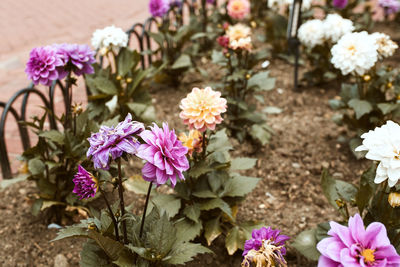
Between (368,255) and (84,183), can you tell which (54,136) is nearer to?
(84,183)

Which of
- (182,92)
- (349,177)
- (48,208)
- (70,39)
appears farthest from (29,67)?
(70,39)

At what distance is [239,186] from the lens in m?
2.34

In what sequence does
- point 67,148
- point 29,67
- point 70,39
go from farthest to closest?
point 70,39 < point 67,148 < point 29,67

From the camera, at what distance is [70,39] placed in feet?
19.1

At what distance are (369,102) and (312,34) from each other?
0.94 m

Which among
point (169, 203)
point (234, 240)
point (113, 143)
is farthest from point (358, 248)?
point (169, 203)

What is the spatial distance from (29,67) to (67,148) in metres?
0.45

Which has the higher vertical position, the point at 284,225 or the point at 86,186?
the point at 86,186

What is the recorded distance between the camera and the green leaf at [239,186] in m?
2.30

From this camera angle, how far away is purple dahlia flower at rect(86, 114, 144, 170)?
4.69 feet

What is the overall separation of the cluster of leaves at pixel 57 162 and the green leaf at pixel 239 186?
0.75m

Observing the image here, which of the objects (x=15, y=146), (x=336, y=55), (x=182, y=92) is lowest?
(x=15, y=146)

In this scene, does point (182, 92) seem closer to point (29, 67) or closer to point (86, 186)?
point (29, 67)

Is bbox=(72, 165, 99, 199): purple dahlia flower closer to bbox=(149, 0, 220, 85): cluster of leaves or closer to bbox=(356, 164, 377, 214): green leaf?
bbox=(356, 164, 377, 214): green leaf
